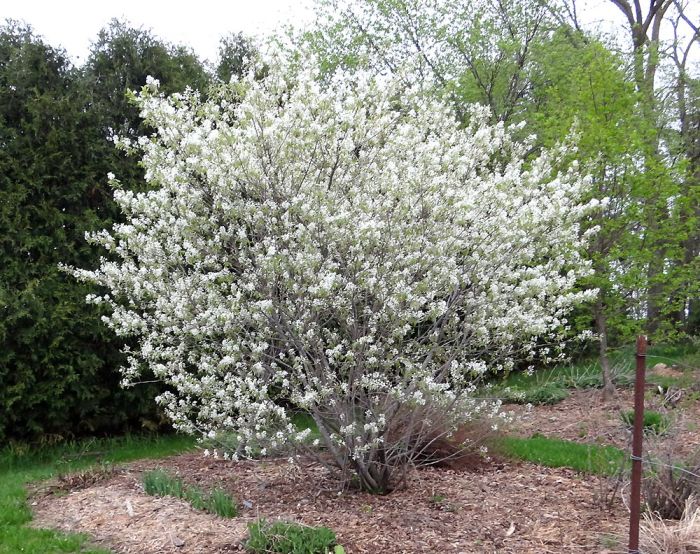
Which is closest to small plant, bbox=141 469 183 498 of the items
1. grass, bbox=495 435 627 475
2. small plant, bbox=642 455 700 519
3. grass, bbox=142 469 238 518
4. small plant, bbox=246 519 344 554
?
grass, bbox=142 469 238 518

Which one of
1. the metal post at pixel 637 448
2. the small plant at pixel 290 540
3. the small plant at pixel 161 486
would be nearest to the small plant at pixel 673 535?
the metal post at pixel 637 448

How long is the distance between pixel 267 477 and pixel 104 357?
93.5 inches

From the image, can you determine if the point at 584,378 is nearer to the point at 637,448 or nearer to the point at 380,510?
the point at 380,510

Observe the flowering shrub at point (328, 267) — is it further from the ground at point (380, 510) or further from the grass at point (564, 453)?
the grass at point (564, 453)

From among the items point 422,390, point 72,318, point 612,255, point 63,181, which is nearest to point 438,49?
point 612,255

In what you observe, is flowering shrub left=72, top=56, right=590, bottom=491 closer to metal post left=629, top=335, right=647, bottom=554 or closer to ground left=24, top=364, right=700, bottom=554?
ground left=24, top=364, right=700, bottom=554

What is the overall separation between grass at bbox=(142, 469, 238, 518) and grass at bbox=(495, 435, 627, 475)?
2.33 metres

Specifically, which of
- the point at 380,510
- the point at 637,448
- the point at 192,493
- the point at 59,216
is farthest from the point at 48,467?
the point at 637,448

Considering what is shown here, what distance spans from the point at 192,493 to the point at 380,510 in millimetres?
1295

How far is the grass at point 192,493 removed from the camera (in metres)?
4.12

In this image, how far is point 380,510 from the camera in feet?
13.5

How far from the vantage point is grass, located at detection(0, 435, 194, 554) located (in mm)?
3801

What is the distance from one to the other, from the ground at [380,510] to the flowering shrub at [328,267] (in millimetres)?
381

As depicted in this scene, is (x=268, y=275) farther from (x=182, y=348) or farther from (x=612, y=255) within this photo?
(x=612, y=255)
